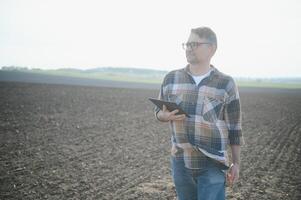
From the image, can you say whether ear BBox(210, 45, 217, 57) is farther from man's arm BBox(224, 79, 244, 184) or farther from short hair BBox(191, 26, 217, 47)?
man's arm BBox(224, 79, 244, 184)

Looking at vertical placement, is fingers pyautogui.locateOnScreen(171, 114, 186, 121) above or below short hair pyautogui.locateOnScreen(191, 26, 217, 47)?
below

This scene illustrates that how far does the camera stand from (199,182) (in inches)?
118

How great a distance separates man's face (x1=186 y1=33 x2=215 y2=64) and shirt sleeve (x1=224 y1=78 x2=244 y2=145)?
1.06ft

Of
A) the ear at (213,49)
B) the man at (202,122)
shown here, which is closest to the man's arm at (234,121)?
the man at (202,122)

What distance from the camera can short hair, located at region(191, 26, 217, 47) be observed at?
3142mm

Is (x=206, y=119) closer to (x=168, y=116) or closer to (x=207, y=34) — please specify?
(x=168, y=116)

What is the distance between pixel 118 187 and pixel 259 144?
21.2ft

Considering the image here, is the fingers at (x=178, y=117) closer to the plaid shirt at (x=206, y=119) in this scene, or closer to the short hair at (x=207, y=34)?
the plaid shirt at (x=206, y=119)

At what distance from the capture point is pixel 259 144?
1120 centimetres

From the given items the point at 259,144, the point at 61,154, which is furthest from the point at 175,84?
the point at 259,144

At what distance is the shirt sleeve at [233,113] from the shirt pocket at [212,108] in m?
0.09

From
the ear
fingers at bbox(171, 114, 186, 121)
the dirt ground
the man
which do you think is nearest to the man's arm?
the man

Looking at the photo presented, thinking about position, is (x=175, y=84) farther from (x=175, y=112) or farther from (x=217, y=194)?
(x=217, y=194)

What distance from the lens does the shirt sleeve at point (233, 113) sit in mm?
3084
